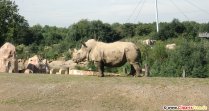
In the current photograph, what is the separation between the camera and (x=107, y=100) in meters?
15.6

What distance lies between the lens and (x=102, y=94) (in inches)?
636

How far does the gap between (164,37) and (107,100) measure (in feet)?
202

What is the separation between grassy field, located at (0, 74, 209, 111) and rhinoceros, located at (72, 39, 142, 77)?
1493mm

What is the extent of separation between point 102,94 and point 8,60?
12048mm

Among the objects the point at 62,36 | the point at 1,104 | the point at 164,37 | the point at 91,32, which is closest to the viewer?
the point at 1,104

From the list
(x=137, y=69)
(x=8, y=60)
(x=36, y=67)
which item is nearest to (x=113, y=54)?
(x=137, y=69)

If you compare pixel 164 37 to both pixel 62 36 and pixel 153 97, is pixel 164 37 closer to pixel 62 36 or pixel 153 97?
pixel 62 36

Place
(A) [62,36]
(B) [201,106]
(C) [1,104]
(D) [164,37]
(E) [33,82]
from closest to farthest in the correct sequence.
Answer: (B) [201,106], (C) [1,104], (E) [33,82], (D) [164,37], (A) [62,36]

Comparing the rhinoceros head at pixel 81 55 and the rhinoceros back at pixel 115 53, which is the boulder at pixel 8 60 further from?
the rhinoceros back at pixel 115 53

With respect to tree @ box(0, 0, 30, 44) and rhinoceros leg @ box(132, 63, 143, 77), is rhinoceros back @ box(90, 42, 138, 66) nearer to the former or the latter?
rhinoceros leg @ box(132, 63, 143, 77)

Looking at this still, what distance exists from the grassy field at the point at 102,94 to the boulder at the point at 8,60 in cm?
814

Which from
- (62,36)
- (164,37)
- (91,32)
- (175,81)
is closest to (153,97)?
(175,81)

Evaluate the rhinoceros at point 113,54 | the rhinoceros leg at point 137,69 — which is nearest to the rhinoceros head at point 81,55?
the rhinoceros at point 113,54

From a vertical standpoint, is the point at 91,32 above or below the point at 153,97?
above
